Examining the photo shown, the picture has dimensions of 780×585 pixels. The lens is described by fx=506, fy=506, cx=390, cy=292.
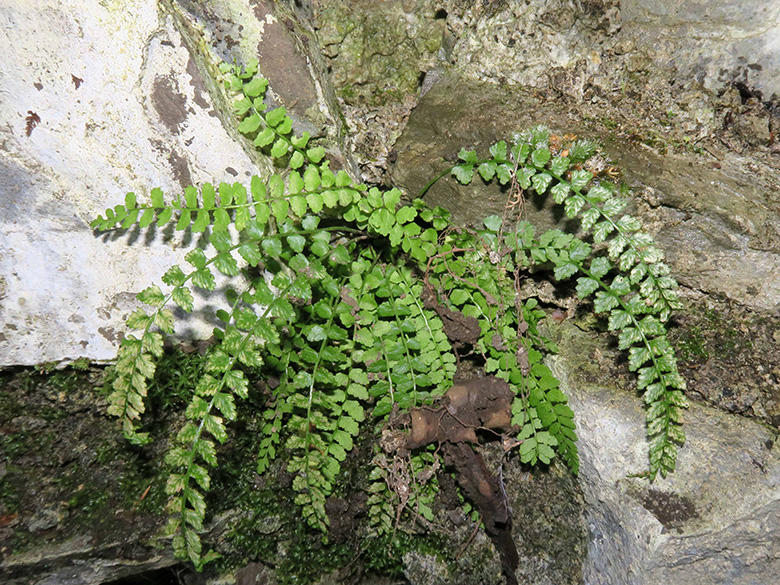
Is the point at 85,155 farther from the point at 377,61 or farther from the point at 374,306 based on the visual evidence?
the point at 377,61

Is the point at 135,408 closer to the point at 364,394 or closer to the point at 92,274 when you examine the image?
the point at 92,274

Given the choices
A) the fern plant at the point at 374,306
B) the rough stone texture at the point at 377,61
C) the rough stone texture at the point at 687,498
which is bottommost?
the rough stone texture at the point at 687,498

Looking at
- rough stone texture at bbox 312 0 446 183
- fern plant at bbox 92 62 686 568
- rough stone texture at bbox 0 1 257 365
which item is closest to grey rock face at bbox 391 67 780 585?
fern plant at bbox 92 62 686 568

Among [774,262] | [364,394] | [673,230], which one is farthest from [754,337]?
[364,394]

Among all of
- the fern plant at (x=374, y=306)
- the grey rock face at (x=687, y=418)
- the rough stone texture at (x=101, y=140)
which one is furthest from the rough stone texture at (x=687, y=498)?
the rough stone texture at (x=101, y=140)

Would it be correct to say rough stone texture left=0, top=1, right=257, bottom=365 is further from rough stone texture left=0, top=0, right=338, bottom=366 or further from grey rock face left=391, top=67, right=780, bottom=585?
grey rock face left=391, top=67, right=780, bottom=585

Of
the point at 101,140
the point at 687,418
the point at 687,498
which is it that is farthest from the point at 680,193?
the point at 101,140

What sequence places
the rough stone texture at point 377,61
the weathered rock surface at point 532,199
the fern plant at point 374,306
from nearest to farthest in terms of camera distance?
the fern plant at point 374,306 → the weathered rock surface at point 532,199 → the rough stone texture at point 377,61

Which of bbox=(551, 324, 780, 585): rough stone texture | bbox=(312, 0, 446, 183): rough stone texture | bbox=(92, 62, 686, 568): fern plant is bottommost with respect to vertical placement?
bbox=(551, 324, 780, 585): rough stone texture

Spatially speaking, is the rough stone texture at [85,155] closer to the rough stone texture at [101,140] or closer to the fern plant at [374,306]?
the rough stone texture at [101,140]
